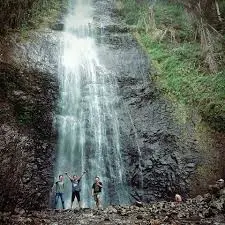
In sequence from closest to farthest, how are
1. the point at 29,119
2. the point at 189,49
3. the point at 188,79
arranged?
the point at 29,119, the point at 188,79, the point at 189,49

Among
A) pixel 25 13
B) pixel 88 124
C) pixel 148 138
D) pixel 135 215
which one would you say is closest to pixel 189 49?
pixel 148 138

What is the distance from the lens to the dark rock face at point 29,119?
15156 millimetres

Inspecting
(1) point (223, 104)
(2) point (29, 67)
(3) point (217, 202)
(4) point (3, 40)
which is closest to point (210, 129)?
(1) point (223, 104)

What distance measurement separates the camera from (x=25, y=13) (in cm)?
2217

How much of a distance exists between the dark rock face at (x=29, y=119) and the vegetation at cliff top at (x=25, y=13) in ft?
4.37

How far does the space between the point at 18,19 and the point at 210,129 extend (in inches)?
439

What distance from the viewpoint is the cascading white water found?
1653cm

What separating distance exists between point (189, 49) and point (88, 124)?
23.1ft

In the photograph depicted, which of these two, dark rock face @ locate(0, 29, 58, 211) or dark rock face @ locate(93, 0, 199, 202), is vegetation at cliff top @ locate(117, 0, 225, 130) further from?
dark rock face @ locate(0, 29, 58, 211)

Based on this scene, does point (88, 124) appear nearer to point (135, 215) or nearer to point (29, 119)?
point (29, 119)

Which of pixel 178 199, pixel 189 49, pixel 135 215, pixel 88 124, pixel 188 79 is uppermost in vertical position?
pixel 189 49

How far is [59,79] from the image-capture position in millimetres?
19516

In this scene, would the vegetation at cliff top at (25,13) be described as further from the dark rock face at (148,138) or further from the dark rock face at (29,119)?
the dark rock face at (148,138)

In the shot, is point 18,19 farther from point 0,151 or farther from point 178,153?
point 178,153
